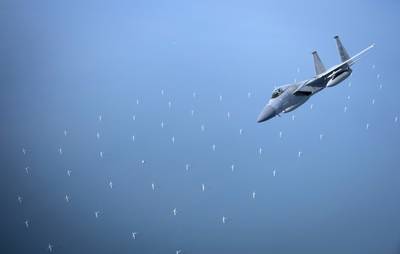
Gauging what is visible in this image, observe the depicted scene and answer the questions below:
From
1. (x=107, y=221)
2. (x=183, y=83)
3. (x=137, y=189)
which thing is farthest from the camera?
(x=183, y=83)

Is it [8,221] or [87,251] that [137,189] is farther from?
[8,221]

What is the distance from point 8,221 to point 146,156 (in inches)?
456

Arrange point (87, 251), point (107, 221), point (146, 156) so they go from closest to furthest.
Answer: point (87, 251) < point (107, 221) < point (146, 156)

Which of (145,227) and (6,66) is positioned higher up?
(6,66)

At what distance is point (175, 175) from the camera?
116 feet

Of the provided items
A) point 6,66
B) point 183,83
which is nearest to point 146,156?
point 183,83

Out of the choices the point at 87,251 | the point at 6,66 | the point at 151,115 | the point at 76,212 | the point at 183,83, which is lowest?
the point at 87,251

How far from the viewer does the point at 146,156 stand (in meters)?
37.1

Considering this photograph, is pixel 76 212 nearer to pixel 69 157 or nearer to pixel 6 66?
pixel 69 157

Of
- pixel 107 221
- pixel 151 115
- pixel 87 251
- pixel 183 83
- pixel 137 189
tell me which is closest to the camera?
pixel 87 251

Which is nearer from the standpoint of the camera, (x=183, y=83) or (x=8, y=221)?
(x=8, y=221)

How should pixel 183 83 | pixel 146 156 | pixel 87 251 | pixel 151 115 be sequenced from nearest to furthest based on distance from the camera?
pixel 87 251
pixel 146 156
pixel 151 115
pixel 183 83

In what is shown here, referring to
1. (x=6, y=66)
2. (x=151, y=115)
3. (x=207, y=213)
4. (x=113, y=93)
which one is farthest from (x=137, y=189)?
(x=6, y=66)

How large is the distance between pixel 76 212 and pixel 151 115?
1201cm
